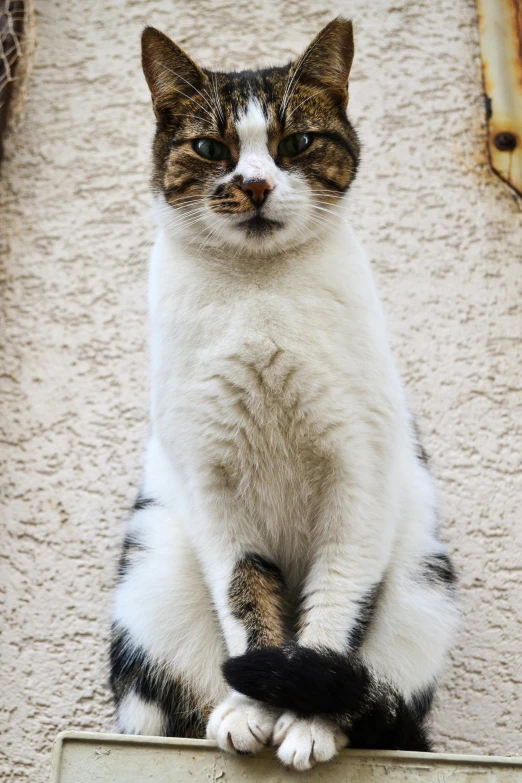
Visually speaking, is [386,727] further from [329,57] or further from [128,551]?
[329,57]

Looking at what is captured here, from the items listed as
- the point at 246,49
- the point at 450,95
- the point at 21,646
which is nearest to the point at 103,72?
the point at 246,49

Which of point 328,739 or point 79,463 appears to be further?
point 79,463

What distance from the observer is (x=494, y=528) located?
1.87 metres

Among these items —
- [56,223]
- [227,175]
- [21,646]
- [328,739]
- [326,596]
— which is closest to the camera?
[328,739]

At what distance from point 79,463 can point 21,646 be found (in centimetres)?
47

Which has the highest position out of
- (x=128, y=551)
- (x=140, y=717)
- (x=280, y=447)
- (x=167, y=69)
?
(x=167, y=69)

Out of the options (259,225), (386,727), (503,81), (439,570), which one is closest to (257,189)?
(259,225)

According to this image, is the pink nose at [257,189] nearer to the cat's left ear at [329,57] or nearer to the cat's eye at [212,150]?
the cat's eye at [212,150]

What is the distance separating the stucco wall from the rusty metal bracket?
1.7 inches

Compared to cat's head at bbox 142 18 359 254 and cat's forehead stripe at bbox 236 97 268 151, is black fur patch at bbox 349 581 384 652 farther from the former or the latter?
cat's forehead stripe at bbox 236 97 268 151

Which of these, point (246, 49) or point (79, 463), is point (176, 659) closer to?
point (79, 463)

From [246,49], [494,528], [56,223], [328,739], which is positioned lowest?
[494,528]

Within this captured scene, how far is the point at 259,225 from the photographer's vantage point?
4.57 feet

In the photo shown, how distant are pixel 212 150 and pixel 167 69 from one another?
0.69ft
